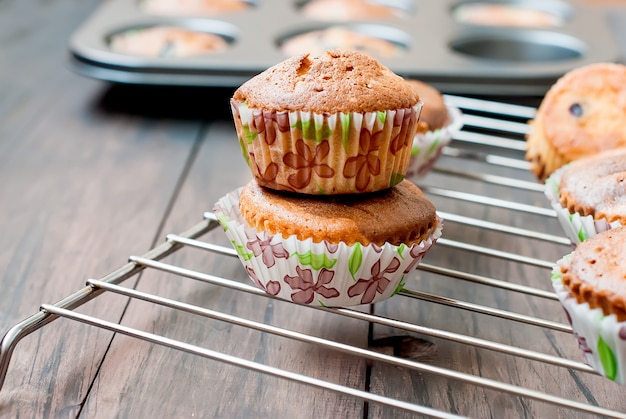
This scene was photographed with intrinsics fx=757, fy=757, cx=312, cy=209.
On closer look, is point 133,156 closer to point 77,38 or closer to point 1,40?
point 77,38

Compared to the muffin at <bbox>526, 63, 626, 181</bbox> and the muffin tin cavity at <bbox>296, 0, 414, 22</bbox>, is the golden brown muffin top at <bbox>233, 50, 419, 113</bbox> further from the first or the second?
the muffin tin cavity at <bbox>296, 0, 414, 22</bbox>

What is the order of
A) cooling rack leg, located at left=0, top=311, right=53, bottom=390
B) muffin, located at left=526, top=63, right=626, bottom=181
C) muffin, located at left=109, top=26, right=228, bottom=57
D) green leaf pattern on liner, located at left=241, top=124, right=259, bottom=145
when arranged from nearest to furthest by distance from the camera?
cooling rack leg, located at left=0, top=311, right=53, bottom=390
green leaf pattern on liner, located at left=241, top=124, right=259, bottom=145
muffin, located at left=526, top=63, right=626, bottom=181
muffin, located at left=109, top=26, right=228, bottom=57

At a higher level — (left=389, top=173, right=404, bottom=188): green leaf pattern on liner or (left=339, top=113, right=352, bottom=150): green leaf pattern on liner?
(left=339, top=113, right=352, bottom=150): green leaf pattern on liner

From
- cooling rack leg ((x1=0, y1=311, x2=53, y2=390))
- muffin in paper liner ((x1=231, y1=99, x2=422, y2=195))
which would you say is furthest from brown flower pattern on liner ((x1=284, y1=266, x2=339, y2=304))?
cooling rack leg ((x1=0, y1=311, x2=53, y2=390))

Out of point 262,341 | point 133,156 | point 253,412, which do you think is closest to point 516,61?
point 133,156

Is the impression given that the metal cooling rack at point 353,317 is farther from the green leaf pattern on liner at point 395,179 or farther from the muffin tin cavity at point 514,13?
the muffin tin cavity at point 514,13

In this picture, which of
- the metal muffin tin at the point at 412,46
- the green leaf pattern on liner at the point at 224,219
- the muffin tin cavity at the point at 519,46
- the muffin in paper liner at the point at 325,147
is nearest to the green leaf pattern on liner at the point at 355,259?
Result: the muffin in paper liner at the point at 325,147

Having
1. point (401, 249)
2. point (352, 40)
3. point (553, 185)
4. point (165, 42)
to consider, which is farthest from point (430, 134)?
point (165, 42)
